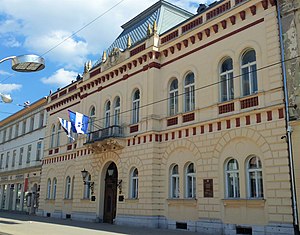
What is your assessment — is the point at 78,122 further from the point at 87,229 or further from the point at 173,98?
the point at 87,229

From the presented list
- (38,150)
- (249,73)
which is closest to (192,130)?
(249,73)

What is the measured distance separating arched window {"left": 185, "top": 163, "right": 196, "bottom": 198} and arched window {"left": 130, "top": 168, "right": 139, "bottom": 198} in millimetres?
3685

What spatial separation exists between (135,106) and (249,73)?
826 cm

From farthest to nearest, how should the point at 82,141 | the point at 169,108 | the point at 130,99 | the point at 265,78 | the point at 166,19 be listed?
the point at 82,141, the point at 166,19, the point at 130,99, the point at 169,108, the point at 265,78

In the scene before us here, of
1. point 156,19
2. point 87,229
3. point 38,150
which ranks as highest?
point 156,19

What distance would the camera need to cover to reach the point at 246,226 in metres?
15.1

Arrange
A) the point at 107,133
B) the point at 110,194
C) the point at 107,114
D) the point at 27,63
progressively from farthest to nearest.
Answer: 1. the point at 107,114
2. the point at 110,194
3. the point at 107,133
4. the point at 27,63

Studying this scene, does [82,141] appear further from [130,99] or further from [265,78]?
[265,78]

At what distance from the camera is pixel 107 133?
74.9 feet

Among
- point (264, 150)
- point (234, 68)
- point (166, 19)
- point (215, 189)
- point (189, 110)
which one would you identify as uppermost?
point (166, 19)

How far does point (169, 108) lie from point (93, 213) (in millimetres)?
8949

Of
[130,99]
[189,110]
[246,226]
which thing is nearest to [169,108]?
[189,110]

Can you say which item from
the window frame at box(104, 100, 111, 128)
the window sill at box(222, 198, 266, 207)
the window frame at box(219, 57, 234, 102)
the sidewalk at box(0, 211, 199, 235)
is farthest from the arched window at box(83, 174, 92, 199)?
the window frame at box(219, 57, 234, 102)

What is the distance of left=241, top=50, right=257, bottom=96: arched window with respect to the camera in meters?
16.3
